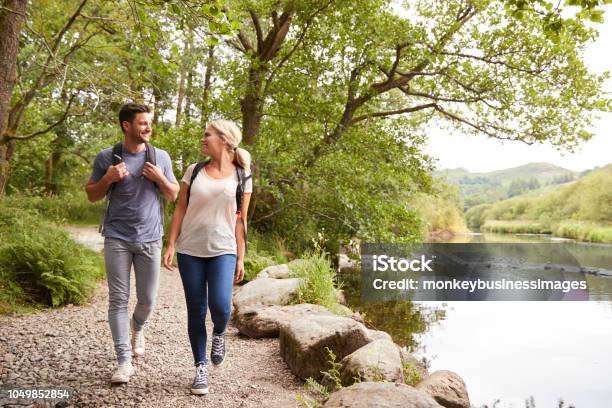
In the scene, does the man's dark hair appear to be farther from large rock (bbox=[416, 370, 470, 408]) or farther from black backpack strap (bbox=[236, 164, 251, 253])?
large rock (bbox=[416, 370, 470, 408])

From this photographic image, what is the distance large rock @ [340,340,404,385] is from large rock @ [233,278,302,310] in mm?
2349

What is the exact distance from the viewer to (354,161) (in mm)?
11359

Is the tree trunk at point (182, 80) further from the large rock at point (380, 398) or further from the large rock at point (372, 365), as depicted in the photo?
the large rock at point (380, 398)

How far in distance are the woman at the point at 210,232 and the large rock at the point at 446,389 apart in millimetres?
1823

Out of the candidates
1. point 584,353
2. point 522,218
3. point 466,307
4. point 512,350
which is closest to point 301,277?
point 512,350

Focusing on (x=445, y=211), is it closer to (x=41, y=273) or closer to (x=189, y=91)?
(x=189, y=91)

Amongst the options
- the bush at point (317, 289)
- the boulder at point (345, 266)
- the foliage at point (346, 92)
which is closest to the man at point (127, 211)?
the bush at point (317, 289)

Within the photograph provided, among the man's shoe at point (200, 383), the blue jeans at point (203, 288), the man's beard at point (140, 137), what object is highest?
the man's beard at point (140, 137)

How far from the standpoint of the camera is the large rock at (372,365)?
389 centimetres

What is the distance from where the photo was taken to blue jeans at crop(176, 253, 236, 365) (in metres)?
3.54

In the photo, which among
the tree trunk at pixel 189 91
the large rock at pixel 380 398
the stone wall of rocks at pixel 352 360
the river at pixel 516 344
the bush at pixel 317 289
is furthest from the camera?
the tree trunk at pixel 189 91

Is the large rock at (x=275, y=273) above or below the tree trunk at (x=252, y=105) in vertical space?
below

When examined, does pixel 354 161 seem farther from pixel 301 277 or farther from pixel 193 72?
pixel 193 72

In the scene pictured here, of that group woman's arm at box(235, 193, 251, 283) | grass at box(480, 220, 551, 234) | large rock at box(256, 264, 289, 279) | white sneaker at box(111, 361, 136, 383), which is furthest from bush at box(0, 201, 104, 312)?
grass at box(480, 220, 551, 234)
